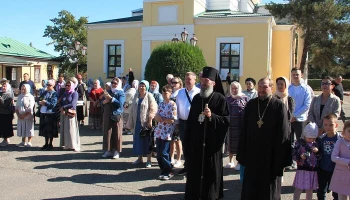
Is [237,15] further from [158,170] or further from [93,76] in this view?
[158,170]

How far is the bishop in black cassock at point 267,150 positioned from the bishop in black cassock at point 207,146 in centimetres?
58

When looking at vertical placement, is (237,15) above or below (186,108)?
above

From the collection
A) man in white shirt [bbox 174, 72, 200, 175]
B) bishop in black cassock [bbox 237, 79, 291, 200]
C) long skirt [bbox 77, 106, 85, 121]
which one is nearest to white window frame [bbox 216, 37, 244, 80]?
long skirt [bbox 77, 106, 85, 121]

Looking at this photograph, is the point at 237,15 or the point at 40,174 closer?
the point at 40,174

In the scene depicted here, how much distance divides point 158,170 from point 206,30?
16555mm

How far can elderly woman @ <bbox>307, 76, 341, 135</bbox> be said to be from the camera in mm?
6465

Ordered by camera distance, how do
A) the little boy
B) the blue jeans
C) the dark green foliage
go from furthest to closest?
1. the dark green foliage
2. the blue jeans
3. the little boy

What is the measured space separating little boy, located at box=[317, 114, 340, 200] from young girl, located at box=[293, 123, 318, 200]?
0.09 m

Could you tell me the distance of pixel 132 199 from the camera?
5707 millimetres

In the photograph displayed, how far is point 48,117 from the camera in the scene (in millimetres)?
9398

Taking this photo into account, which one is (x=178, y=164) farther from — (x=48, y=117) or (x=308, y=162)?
(x=48, y=117)

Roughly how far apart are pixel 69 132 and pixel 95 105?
3.18 meters

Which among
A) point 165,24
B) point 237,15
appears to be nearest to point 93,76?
point 165,24

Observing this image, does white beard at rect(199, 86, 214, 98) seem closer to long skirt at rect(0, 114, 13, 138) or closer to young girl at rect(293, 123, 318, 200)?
young girl at rect(293, 123, 318, 200)
